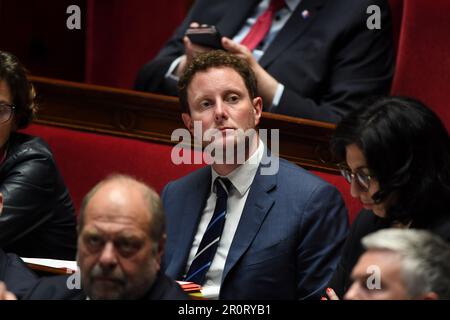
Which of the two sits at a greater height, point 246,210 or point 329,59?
point 329,59

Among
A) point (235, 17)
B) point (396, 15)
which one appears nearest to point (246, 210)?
point (235, 17)

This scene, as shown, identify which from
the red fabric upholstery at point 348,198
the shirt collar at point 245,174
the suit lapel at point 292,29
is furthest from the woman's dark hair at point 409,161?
the suit lapel at point 292,29

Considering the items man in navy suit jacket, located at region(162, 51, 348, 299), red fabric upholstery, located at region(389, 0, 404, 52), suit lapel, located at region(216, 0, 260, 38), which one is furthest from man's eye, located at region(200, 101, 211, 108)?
red fabric upholstery, located at region(389, 0, 404, 52)

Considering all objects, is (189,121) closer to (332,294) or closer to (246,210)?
(246,210)

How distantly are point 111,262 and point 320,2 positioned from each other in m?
0.90

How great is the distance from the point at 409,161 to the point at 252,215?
0.26m

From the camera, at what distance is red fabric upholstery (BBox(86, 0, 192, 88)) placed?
86.9 inches

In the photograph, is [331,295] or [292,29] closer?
[331,295]

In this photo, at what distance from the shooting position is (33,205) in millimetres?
1354

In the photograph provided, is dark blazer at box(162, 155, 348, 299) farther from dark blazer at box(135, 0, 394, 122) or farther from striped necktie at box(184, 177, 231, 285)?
dark blazer at box(135, 0, 394, 122)

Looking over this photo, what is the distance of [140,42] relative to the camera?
2.23m

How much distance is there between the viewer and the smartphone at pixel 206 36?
1.57m

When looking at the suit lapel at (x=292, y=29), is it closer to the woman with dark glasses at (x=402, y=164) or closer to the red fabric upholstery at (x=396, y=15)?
the red fabric upholstery at (x=396, y=15)
